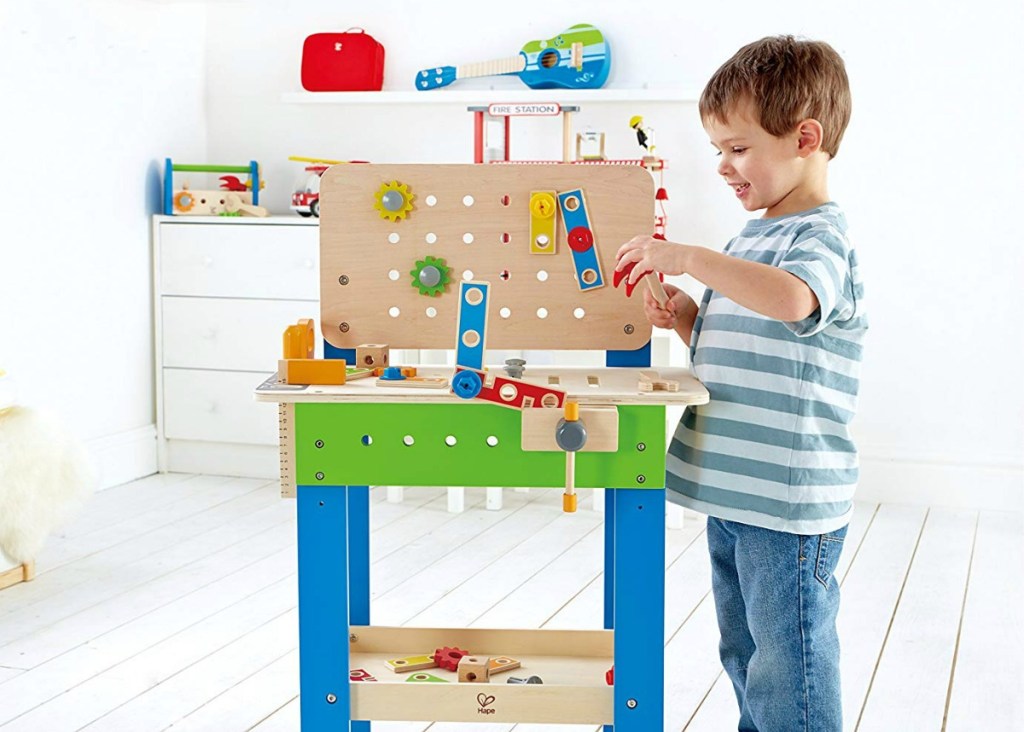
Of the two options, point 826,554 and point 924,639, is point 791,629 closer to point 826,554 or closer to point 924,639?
point 826,554

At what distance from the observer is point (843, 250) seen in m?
1.27

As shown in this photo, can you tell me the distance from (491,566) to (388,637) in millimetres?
1010

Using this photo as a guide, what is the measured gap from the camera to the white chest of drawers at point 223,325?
3.20 meters

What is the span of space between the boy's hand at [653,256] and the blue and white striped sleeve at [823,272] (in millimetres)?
103

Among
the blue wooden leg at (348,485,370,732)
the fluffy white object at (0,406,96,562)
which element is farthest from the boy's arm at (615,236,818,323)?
the fluffy white object at (0,406,96,562)

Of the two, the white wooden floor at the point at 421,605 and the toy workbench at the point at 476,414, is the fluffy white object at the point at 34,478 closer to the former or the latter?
the white wooden floor at the point at 421,605

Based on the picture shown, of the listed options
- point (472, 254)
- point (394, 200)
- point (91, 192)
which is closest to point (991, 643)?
point (472, 254)

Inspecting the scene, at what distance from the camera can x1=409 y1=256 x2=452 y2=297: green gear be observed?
147cm

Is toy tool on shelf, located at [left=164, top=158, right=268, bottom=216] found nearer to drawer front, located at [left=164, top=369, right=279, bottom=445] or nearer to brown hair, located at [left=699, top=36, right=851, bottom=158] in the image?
drawer front, located at [left=164, top=369, right=279, bottom=445]

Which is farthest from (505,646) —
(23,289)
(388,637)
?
(23,289)

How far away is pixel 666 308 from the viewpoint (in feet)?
4.78

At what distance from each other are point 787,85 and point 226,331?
2.22 metres

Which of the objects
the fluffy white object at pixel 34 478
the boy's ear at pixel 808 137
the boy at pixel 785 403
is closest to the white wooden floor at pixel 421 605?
the fluffy white object at pixel 34 478

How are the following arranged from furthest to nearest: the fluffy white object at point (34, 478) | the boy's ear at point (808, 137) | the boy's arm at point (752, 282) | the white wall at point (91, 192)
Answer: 1. the white wall at point (91, 192)
2. the fluffy white object at point (34, 478)
3. the boy's ear at point (808, 137)
4. the boy's arm at point (752, 282)
